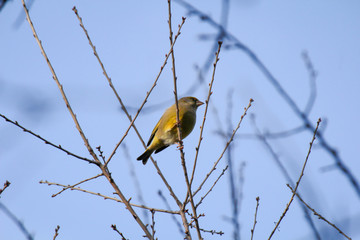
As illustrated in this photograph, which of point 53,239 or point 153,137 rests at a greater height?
point 153,137

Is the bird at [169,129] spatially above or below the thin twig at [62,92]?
above

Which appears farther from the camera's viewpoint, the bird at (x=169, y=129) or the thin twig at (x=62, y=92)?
the bird at (x=169, y=129)

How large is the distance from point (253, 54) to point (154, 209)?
2.18 metres

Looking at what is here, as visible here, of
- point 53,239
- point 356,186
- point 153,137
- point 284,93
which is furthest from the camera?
point 153,137

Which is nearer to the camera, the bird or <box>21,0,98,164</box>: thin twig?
<box>21,0,98,164</box>: thin twig

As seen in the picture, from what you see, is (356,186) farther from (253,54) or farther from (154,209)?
(154,209)

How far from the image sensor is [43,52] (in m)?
3.60

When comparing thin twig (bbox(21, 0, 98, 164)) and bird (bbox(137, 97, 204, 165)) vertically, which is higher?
bird (bbox(137, 97, 204, 165))

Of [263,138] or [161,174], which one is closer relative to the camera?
[263,138]

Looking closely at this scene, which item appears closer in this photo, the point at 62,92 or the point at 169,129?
the point at 62,92

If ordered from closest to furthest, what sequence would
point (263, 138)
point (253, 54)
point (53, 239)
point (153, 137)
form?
point (253, 54) < point (263, 138) < point (53, 239) < point (153, 137)

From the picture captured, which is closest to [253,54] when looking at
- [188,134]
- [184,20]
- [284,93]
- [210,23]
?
[284,93]

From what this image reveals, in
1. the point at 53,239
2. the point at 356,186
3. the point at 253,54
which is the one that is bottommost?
the point at 53,239

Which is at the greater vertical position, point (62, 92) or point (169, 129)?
point (169, 129)
